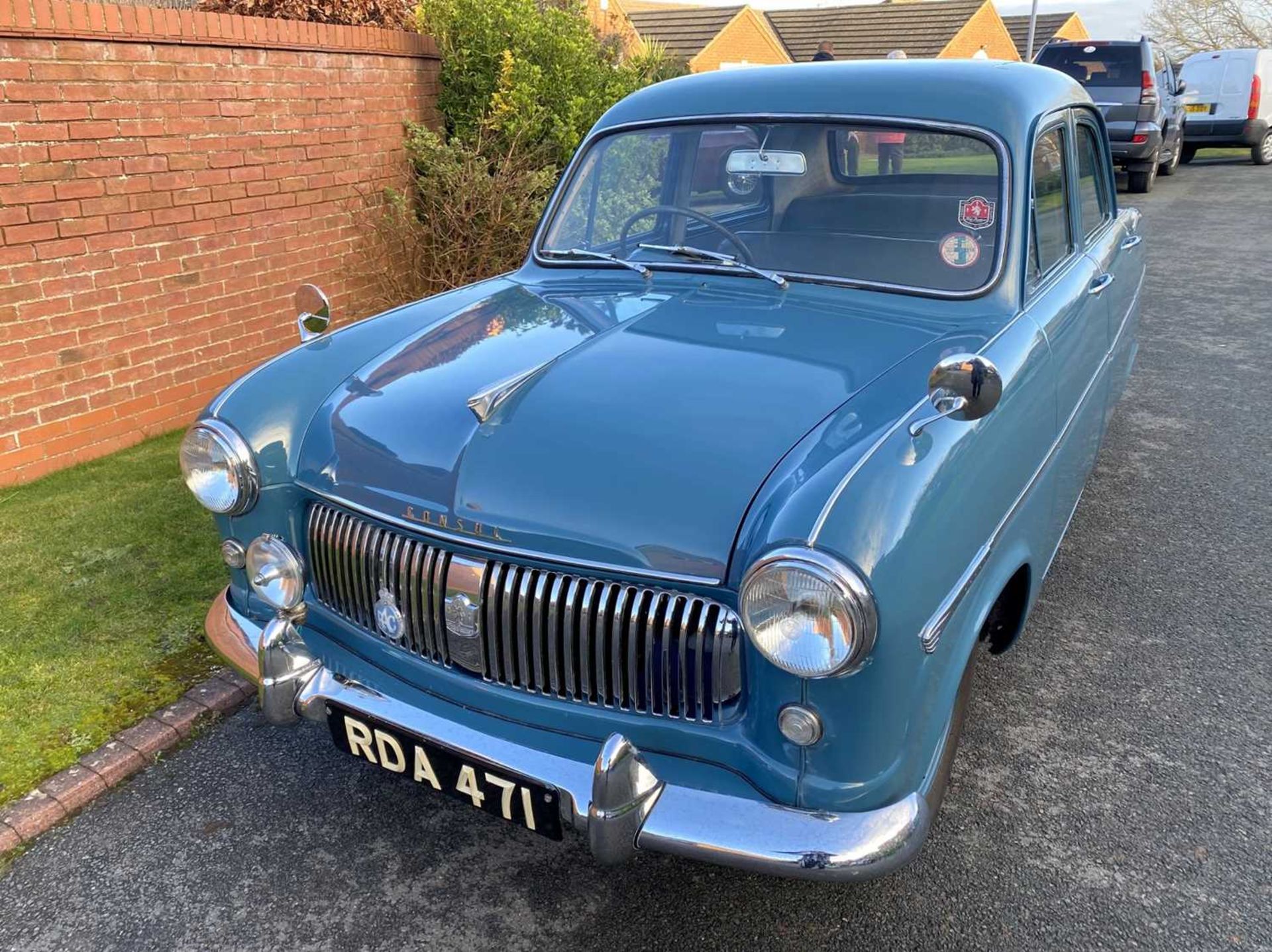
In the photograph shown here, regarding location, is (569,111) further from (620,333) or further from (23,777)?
(23,777)

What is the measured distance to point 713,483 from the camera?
6.85 ft

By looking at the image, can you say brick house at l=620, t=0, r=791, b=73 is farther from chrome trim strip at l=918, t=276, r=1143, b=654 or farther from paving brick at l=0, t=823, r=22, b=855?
paving brick at l=0, t=823, r=22, b=855

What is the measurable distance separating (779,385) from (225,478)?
55.4 inches

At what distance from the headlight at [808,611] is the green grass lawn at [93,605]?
7.15 feet

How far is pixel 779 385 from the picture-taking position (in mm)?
2439

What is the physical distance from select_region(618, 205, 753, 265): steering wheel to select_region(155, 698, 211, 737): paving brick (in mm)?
1975

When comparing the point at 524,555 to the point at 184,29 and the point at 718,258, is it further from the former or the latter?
the point at 184,29

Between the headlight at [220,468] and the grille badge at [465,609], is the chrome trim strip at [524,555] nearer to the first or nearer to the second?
the grille badge at [465,609]

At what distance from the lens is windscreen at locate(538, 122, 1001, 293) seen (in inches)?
119

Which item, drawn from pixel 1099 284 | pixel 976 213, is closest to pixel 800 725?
pixel 976 213

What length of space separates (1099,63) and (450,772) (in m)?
15.1

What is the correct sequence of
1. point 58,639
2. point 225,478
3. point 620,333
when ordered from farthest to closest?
point 58,639 < point 620,333 < point 225,478

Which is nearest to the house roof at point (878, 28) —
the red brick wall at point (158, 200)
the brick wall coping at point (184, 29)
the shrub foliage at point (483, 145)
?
the shrub foliage at point (483, 145)

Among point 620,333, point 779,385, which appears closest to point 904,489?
point 779,385
